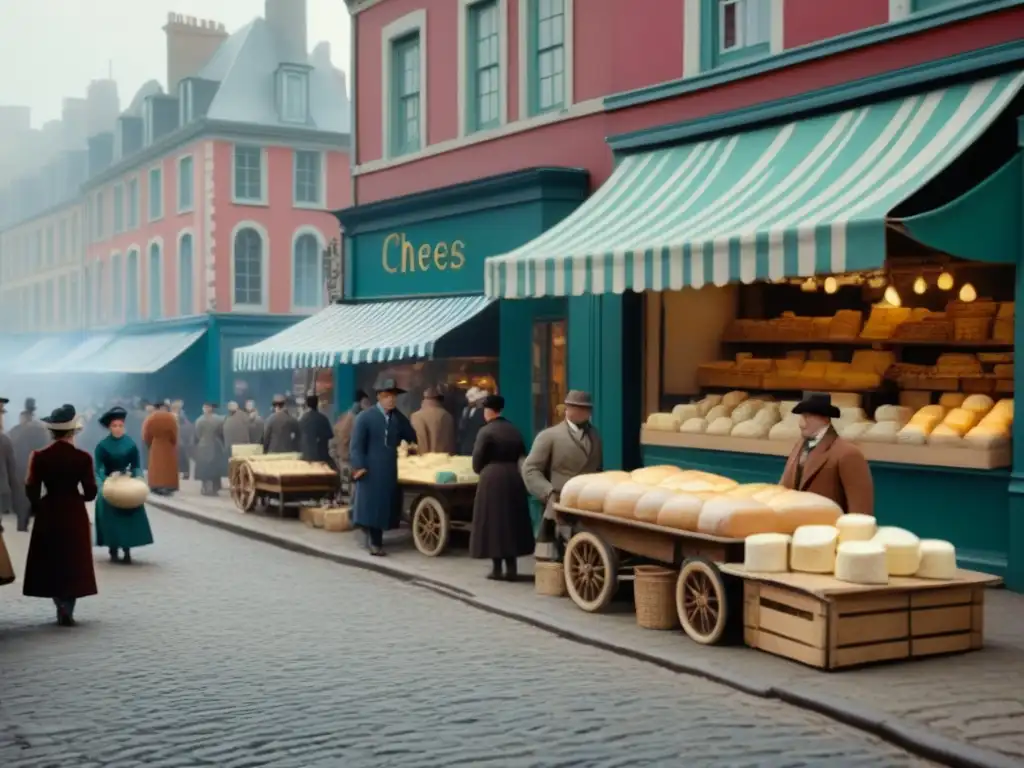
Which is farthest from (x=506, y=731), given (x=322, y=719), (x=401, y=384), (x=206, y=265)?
(x=206, y=265)

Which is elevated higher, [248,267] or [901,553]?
[248,267]

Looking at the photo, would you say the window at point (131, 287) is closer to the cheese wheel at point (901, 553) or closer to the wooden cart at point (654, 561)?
the wooden cart at point (654, 561)

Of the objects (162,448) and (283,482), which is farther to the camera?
(162,448)

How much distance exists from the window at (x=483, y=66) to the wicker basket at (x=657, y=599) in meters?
9.47

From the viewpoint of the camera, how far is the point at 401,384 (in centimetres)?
2075

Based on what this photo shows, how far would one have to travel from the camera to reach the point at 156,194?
3997cm

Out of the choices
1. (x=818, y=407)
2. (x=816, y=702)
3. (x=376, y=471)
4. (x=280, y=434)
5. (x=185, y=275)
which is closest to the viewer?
(x=816, y=702)

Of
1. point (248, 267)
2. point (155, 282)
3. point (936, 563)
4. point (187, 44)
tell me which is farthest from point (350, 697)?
point (187, 44)

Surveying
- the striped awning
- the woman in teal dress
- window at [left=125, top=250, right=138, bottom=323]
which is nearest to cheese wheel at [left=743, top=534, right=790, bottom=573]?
the woman in teal dress

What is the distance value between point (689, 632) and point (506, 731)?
8.59 feet

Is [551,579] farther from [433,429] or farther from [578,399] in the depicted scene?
[433,429]

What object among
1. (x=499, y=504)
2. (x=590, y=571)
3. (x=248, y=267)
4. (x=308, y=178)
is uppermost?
(x=308, y=178)

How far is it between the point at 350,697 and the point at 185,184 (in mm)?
32112

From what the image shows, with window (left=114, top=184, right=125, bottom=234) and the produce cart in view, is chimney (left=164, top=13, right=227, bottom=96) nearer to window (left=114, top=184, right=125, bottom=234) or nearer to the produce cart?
window (left=114, top=184, right=125, bottom=234)
